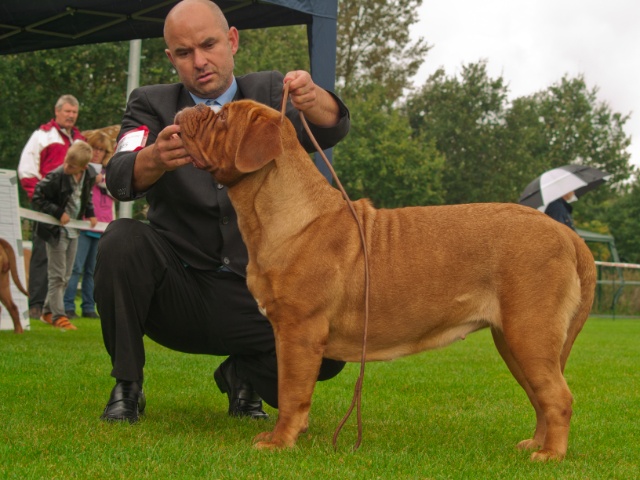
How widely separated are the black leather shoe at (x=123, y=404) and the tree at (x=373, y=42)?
38.0 meters

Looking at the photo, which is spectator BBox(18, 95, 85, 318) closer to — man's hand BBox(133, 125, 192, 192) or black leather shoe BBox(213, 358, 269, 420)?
black leather shoe BBox(213, 358, 269, 420)

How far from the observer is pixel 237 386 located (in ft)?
15.4

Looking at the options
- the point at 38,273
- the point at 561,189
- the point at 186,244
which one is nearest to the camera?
the point at 186,244

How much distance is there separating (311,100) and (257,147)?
0.61 meters

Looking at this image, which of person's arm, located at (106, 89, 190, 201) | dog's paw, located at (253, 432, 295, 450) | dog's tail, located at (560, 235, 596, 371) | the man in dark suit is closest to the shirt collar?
the man in dark suit

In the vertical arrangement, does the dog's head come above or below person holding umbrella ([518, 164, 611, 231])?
above

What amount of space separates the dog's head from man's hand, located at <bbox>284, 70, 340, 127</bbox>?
11.4 inches

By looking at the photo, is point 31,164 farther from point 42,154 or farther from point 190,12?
point 190,12

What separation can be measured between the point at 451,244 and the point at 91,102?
29695 mm

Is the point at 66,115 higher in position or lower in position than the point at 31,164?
higher

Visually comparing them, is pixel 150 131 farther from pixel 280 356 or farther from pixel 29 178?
pixel 29 178

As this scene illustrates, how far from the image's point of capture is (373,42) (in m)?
42.5

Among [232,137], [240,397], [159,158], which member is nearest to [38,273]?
[240,397]

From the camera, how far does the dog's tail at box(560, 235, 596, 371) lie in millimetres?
3652
